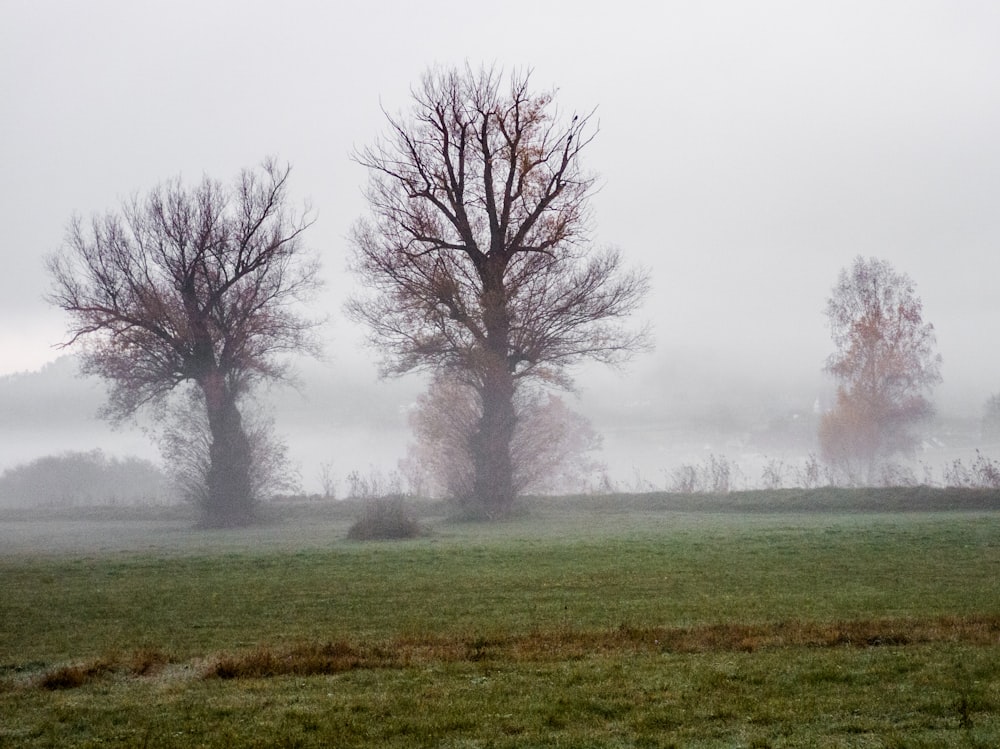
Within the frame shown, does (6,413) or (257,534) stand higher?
(6,413)

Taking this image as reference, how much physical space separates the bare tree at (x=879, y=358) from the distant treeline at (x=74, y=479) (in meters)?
48.4

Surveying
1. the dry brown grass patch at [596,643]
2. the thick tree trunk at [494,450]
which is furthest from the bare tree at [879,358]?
the dry brown grass patch at [596,643]

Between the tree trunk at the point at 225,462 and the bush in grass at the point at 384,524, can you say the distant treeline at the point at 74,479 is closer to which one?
the tree trunk at the point at 225,462

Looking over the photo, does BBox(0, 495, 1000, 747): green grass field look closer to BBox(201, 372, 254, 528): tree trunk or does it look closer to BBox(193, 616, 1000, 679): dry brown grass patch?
BBox(193, 616, 1000, 679): dry brown grass patch

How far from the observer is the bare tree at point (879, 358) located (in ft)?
172

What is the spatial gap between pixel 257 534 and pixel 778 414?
7782 cm

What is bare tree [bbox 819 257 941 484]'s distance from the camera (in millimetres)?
52562

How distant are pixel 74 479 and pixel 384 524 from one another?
50.4 m

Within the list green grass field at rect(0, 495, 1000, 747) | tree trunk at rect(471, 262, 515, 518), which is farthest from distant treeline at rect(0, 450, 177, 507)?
green grass field at rect(0, 495, 1000, 747)

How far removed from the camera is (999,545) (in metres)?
18.3

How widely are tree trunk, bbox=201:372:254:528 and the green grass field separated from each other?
49.0ft

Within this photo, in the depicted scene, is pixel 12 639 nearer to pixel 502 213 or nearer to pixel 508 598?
pixel 508 598

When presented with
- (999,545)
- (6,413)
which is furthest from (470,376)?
(6,413)

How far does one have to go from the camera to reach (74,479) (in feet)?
225
